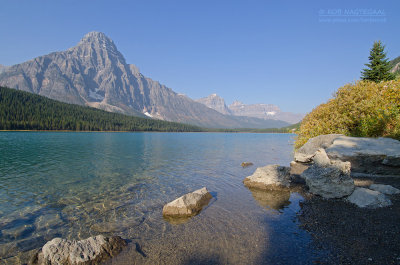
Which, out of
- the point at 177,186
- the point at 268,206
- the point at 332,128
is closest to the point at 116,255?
the point at 268,206

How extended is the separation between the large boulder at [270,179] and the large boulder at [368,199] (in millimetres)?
6086

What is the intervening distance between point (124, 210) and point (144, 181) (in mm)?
9275

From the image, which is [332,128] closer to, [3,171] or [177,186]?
[177,186]

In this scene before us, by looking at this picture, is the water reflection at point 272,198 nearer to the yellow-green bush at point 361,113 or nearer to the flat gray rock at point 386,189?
the flat gray rock at point 386,189

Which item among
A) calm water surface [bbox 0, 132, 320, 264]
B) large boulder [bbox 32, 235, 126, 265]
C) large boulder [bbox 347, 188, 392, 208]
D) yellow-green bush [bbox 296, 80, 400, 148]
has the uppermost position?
yellow-green bush [bbox 296, 80, 400, 148]

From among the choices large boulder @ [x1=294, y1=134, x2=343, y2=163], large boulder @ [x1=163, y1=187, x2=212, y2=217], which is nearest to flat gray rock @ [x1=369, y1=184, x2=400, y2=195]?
large boulder @ [x1=294, y1=134, x2=343, y2=163]

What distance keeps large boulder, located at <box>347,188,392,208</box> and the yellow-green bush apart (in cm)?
1429

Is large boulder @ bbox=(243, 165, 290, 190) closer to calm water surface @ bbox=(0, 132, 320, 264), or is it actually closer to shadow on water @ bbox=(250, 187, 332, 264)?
calm water surface @ bbox=(0, 132, 320, 264)

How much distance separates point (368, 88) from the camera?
3148 cm

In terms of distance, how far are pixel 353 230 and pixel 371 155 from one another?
12.6 metres

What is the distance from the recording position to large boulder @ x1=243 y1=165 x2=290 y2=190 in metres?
20.3

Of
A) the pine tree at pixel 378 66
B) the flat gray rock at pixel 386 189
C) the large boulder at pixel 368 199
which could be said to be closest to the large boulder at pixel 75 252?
the large boulder at pixel 368 199

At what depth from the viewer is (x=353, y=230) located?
35.2 ft

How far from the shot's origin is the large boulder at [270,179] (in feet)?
66.5
